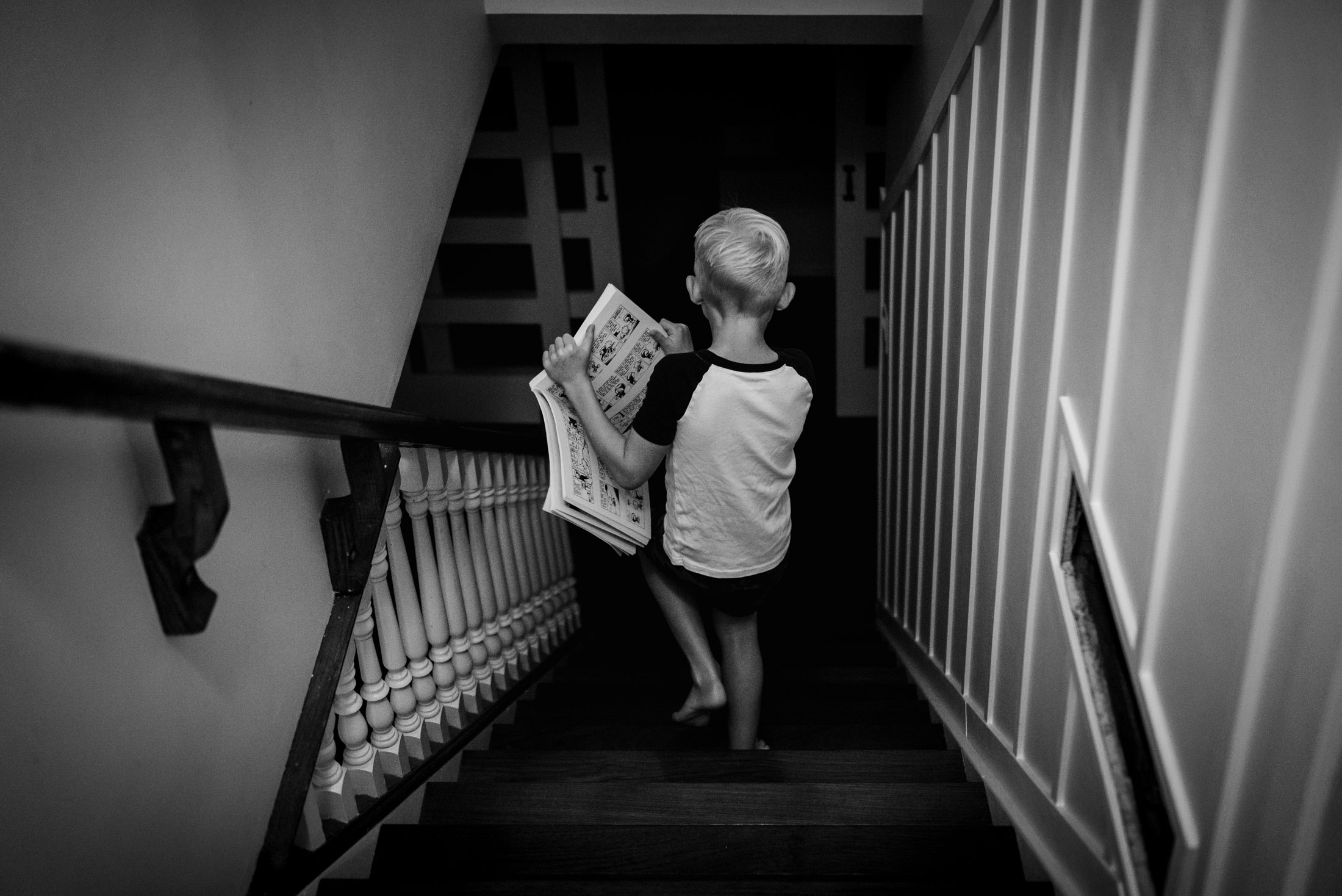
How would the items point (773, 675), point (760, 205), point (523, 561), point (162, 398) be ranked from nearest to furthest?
point (162, 398), point (523, 561), point (773, 675), point (760, 205)

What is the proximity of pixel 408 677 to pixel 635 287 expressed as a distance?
293cm

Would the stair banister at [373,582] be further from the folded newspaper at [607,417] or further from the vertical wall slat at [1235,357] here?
the vertical wall slat at [1235,357]

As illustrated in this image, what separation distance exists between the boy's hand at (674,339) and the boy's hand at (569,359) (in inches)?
8.4

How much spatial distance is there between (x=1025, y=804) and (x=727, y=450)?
0.78m

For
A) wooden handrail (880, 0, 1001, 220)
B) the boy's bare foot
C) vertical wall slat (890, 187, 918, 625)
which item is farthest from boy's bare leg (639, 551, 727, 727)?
wooden handrail (880, 0, 1001, 220)

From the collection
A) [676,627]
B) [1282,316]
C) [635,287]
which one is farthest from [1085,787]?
[635,287]

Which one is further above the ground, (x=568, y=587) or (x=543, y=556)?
(x=543, y=556)

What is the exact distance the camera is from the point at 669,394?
4.83ft

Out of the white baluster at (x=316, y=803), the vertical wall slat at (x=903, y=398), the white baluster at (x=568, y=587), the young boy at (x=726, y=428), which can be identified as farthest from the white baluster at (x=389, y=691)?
the vertical wall slat at (x=903, y=398)

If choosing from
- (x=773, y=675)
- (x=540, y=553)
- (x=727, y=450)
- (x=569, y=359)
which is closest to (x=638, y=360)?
(x=569, y=359)

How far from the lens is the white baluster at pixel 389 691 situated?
1.49 meters

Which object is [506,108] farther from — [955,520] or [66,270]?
[66,270]

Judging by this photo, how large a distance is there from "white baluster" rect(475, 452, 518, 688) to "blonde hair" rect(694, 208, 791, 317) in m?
0.80

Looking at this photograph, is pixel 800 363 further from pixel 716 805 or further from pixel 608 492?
pixel 716 805
